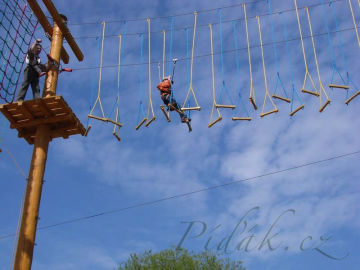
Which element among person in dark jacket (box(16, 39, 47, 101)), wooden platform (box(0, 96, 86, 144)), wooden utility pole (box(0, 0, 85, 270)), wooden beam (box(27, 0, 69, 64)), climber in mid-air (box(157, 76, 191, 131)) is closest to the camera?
wooden utility pole (box(0, 0, 85, 270))

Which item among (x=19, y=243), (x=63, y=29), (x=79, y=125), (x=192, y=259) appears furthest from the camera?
(x=192, y=259)

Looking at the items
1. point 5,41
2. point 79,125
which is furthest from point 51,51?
point 79,125

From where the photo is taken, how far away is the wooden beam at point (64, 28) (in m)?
8.39

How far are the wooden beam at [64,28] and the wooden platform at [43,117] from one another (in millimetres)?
1793

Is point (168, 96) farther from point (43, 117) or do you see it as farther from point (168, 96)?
point (43, 117)

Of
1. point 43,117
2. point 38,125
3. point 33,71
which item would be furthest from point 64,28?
point 38,125

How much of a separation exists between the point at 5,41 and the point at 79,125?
5.90ft

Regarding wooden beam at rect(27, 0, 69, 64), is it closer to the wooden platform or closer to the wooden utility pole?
the wooden utility pole

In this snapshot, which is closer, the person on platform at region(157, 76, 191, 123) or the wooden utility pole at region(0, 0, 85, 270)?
the wooden utility pole at region(0, 0, 85, 270)

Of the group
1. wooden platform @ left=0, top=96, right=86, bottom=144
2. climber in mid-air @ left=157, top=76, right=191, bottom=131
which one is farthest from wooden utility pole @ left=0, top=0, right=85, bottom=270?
Result: climber in mid-air @ left=157, top=76, right=191, bottom=131

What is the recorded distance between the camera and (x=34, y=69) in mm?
8039

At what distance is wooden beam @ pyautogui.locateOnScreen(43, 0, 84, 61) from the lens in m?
8.39

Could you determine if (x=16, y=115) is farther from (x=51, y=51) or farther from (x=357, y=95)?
(x=357, y=95)

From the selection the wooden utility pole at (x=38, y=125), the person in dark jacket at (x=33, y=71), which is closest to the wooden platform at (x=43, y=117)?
the wooden utility pole at (x=38, y=125)
